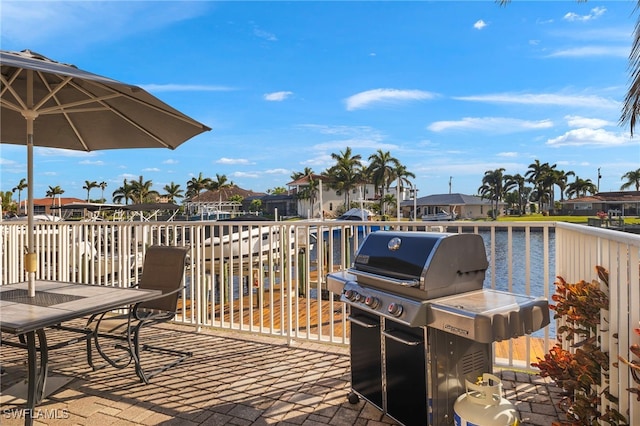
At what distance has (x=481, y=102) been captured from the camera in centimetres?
4625

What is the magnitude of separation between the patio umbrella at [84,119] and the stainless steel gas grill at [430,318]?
6.83ft

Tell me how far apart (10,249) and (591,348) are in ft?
23.1

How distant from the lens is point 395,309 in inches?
81.0

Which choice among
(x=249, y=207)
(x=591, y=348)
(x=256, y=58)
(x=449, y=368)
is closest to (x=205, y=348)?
(x=449, y=368)

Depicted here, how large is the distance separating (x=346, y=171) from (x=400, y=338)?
51752 mm

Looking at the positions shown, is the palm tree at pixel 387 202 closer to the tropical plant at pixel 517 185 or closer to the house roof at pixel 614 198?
the tropical plant at pixel 517 185

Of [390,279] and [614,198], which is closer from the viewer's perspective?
[390,279]

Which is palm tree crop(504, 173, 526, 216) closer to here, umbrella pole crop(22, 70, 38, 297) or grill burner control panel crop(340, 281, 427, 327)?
grill burner control panel crop(340, 281, 427, 327)

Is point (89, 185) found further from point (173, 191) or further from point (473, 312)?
point (473, 312)

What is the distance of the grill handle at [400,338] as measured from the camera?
6.64 ft

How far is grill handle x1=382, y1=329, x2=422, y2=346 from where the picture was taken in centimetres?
203

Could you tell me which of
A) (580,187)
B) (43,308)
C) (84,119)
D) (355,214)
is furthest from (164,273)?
(580,187)

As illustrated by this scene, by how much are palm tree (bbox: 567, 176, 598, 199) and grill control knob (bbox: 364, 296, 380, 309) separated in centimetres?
7229

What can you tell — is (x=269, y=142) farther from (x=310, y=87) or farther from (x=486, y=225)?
(x=486, y=225)
